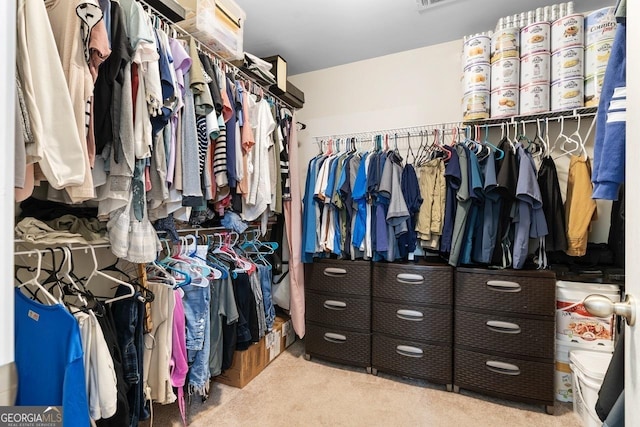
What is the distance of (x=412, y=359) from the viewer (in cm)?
208

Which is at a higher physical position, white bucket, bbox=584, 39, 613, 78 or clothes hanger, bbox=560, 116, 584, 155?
white bucket, bbox=584, 39, 613, 78

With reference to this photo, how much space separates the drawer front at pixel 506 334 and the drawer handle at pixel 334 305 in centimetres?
77

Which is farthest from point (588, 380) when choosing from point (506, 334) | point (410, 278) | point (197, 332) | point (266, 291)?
point (197, 332)

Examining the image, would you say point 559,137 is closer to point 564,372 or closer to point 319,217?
point 564,372

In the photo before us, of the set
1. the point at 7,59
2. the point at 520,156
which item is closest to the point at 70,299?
the point at 7,59

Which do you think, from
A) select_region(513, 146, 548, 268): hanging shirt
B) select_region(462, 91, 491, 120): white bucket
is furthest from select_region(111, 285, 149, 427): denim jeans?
select_region(462, 91, 491, 120): white bucket

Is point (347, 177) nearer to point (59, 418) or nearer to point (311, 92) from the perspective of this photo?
point (311, 92)

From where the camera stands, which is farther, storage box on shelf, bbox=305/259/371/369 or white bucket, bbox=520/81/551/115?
storage box on shelf, bbox=305/259/371/369

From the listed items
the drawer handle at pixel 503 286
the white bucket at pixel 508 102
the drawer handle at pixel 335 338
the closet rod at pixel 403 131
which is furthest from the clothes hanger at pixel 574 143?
the drawer handle at pixel 335 338

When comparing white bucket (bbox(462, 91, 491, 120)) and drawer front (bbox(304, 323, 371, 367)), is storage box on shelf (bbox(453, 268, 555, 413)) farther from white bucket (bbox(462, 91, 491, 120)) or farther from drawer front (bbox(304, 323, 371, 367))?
white bucket (bbox(462, 91, 491, 120))

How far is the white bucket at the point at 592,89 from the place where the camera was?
5.96 ft

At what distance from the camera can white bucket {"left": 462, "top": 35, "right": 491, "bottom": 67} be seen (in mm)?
2090

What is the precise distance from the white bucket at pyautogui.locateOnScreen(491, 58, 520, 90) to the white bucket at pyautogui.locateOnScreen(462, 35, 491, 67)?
0.10 m

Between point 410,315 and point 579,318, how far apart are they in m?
0.99
